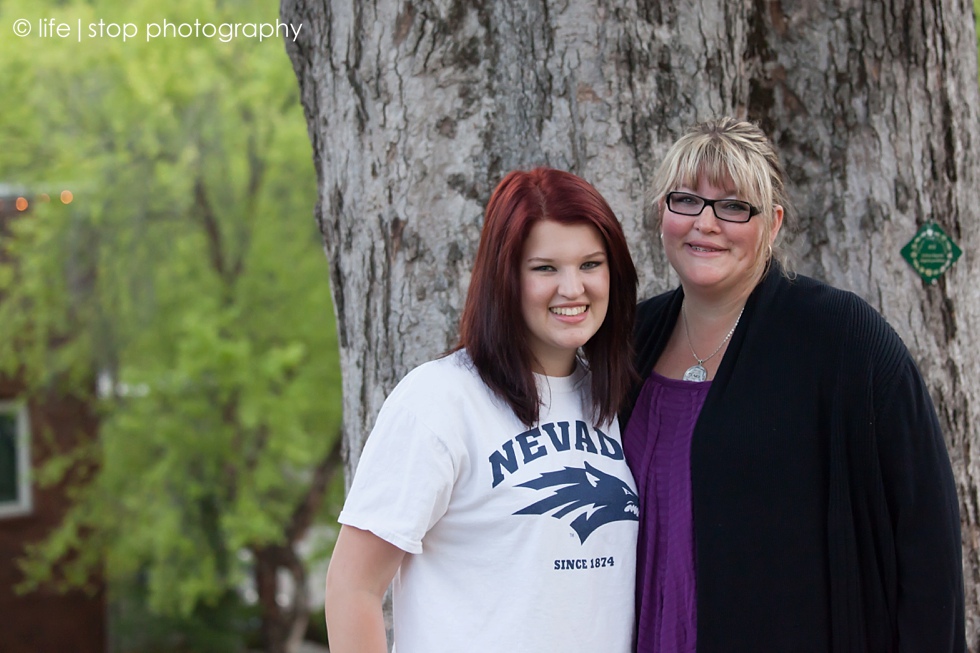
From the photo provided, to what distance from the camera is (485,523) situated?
6.15ft

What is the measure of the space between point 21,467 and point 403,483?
533 inches

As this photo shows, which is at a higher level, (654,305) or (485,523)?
(654,305)

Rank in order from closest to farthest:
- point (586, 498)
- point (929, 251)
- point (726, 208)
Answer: point (586, 498)
point (726, 208)
point (929, 251)

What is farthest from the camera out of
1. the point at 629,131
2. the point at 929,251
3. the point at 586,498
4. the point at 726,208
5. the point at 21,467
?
the point at 21,467

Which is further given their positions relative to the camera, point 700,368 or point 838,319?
point 700,368

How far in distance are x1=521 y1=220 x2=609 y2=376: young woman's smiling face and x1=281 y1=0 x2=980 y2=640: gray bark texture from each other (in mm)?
570

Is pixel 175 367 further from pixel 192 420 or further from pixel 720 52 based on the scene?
pixel 720 52

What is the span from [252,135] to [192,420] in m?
3.23

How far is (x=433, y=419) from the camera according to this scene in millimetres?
1852

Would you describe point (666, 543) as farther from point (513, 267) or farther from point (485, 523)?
point (513, 267)

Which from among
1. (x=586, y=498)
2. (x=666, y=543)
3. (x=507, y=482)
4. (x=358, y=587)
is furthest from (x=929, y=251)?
(x=358, y=587)

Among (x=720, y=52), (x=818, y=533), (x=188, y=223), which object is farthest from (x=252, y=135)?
(x=818, y=533)

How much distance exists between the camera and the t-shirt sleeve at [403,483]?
1.81 metres

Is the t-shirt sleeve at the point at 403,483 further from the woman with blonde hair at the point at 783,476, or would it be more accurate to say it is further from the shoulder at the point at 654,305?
the shoulder at the point at 654,305
